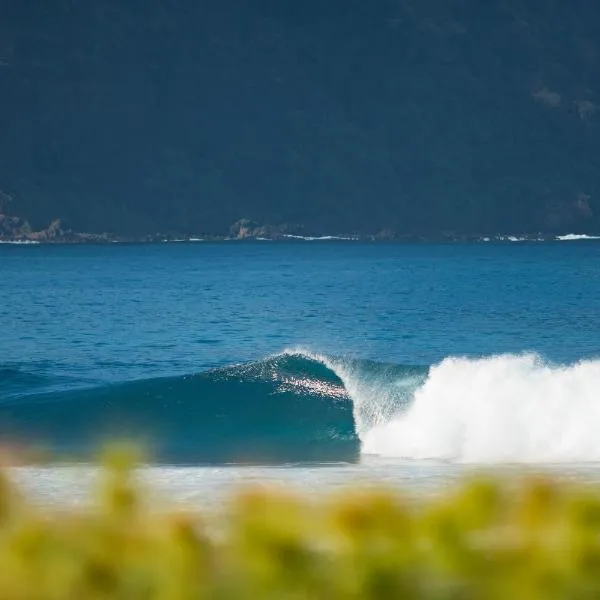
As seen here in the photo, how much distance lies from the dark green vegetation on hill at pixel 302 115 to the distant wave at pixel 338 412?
452 ft

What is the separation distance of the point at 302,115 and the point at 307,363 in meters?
156

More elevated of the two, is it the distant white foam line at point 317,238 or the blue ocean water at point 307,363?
the distant white foam line at point 317,238

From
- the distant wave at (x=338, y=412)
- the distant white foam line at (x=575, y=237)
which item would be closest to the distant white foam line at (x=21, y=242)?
the distant white foam line at (x=575, y=237)

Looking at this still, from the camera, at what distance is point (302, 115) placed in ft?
582

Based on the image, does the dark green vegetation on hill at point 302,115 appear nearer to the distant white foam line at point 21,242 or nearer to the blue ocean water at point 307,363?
the distant white foam line at point 21,242

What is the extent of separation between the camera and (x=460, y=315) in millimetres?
50688

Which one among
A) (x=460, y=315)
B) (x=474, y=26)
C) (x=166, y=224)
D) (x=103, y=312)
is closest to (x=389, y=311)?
(x=460, y=315)

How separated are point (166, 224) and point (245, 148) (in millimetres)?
14589

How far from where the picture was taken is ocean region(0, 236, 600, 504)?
14703 mm

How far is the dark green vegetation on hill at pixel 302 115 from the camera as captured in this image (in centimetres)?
16475

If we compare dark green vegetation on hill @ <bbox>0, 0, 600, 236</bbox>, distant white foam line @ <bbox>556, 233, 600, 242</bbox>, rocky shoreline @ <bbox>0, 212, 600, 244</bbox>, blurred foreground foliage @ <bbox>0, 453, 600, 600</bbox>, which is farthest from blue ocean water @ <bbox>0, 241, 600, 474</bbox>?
distant white foam line @ <bbox>556, 233, 600, 242</bbox>

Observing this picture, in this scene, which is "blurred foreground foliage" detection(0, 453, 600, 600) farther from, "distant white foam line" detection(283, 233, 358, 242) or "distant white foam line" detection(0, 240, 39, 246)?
"distant white foam line" detection(283, 233, 358, 242)

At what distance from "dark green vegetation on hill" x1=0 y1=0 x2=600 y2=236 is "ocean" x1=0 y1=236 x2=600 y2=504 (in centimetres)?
7302

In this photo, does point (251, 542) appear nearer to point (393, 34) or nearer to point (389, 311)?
point (389, 311)
